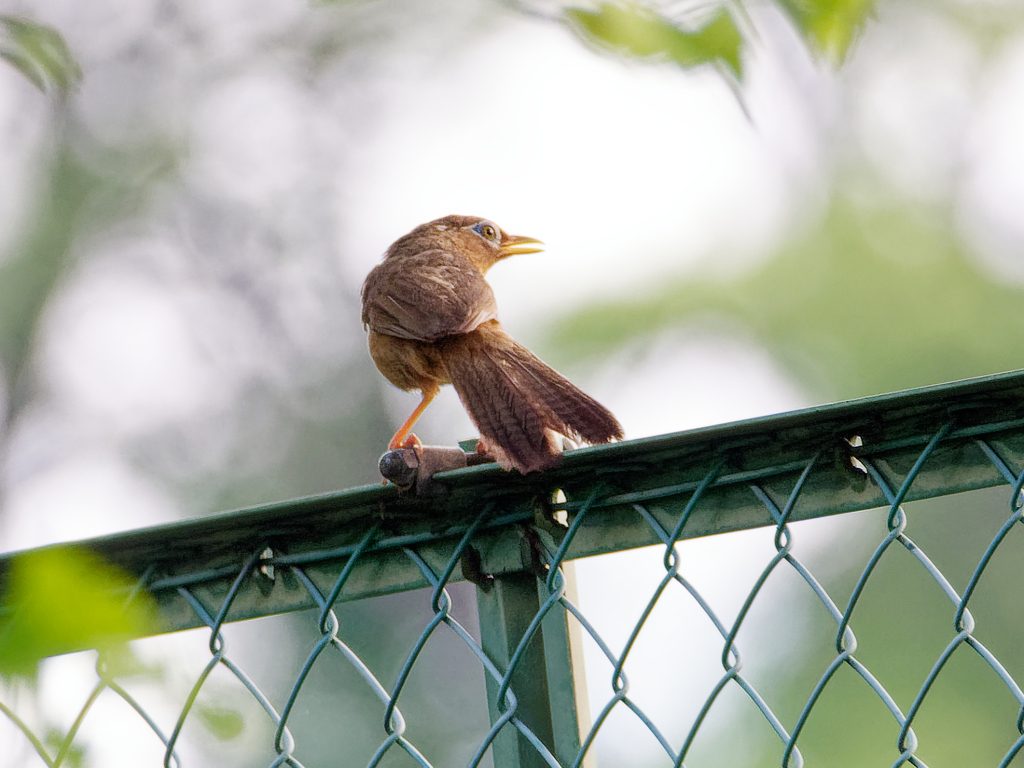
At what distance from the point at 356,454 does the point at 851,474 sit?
28.9 feet

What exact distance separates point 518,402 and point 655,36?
2.74 ft

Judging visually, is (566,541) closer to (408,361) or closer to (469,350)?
(469,350)

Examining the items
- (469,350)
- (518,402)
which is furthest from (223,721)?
(469,350)

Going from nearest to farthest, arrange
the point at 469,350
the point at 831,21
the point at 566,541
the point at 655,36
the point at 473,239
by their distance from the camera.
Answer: the point at 831,21
the point at 655,36
the point at 566,541
the point at 469,350
the point at 473,239

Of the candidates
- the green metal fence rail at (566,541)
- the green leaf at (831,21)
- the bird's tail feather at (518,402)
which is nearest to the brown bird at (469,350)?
the bird's tail feather at (518,402)

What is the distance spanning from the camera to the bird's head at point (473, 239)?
3695 millimetres

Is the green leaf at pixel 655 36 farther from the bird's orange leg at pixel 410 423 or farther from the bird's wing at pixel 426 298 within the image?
the bird's orange leg at pixel 410 423

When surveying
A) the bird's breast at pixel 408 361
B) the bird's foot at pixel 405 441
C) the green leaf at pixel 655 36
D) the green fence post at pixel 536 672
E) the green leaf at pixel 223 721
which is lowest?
the green leaf at pixel 223 721

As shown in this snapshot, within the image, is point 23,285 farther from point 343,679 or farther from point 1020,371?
point 1020,371

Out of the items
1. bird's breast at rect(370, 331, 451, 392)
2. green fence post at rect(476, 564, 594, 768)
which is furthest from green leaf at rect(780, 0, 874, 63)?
bird's breast at rect(370, 331, 451, 392)

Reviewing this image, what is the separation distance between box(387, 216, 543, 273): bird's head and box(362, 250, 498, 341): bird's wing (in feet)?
1.34

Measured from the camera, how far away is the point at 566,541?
141cm

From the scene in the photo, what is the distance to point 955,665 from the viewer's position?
5867 mm

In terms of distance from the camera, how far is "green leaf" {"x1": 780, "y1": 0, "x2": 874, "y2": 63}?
3.51 ft
